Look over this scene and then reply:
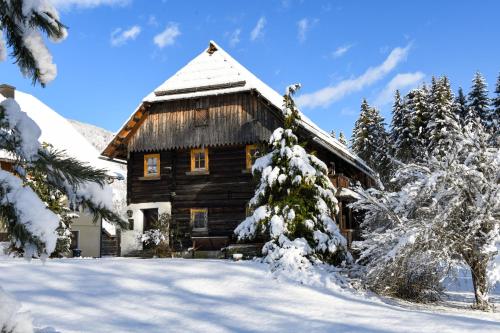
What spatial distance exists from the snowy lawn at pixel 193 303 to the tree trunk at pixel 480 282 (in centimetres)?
71

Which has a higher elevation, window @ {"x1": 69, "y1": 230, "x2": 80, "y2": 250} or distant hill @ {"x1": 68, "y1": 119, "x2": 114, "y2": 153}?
distant hill @ {"x1": 68, "y1": 119, "x2": 114, "y2": 153}

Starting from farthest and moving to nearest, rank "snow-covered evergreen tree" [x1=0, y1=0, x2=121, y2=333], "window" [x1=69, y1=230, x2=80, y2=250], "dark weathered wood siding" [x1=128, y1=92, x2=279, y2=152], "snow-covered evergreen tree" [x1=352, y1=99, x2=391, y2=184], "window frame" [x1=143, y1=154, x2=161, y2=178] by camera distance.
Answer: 1. "snow-covered evergreen tree" [x1=352, y1=99, x2=391, y2=184]
2. "window" [x1=69, y1=230, x2=80, y2=250]
3. "window frame" [x1=143, y1=154, x2=161, y2=178]
4. "dark weathered wood siding" [x1=128, y1=92, x2=279, y2=152]
5. "snow-covered evergreen tree" [x1=0, y1=0, x2=121, y2=333]

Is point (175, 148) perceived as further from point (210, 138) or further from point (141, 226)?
point (141, 226)

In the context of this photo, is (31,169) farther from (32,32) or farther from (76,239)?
(76,239)

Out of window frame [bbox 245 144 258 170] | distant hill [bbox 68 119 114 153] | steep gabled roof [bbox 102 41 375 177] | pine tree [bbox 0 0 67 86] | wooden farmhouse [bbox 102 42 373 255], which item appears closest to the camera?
pine tree [bbox 0 0 67 86]

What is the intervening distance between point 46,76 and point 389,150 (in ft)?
136

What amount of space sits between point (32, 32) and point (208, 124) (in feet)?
63.7

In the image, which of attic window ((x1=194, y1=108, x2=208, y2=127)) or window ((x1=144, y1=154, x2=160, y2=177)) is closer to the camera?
attic window ((x1=194, y1=108, x2=208, y2=127))

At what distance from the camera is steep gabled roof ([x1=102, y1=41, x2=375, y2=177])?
23.3m

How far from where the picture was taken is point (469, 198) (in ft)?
48.0

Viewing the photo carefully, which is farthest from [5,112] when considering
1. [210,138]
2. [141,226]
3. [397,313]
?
[141,226]

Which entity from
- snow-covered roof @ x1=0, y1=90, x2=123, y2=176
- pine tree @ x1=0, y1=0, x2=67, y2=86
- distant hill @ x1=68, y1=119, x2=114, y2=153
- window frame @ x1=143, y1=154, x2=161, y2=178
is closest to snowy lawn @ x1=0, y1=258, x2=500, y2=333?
pine tree @ x1=0, y1=0, x2=67, y2=86

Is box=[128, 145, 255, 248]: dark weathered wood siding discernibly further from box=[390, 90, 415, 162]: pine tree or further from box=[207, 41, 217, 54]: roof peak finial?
box=[390, 90, 415, 162]: pine tree

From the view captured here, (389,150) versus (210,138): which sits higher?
(389,150)
